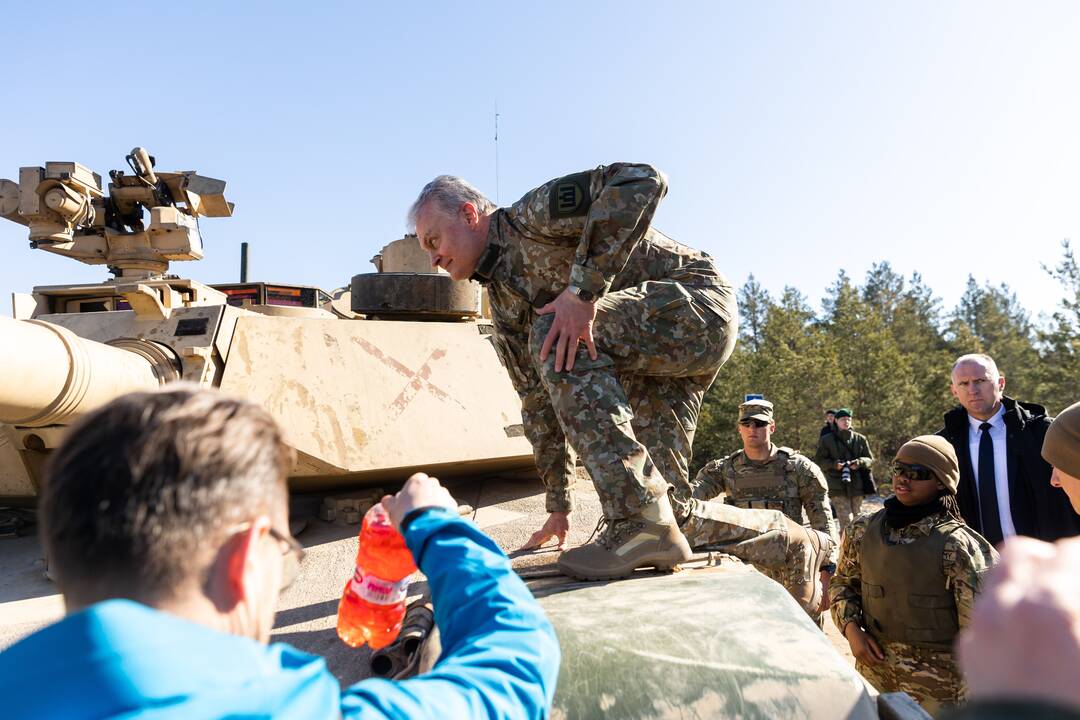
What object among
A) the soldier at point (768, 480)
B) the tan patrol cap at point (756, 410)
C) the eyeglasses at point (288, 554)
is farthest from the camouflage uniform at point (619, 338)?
the tan patrol cap at point (756, 410)

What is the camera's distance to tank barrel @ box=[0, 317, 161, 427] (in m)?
3.71

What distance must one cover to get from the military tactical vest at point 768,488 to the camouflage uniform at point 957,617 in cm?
225

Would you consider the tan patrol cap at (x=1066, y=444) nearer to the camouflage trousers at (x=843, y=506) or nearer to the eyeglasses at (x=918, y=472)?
the eyeglasses at (x=918, y=472)

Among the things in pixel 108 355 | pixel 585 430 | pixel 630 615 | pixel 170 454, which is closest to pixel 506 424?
pixel 108 355

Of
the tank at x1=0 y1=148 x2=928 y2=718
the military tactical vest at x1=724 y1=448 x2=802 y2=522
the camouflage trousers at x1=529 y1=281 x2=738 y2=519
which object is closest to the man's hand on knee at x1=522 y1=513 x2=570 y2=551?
the tank at x1=0 y1=148 x2=928 y2=718

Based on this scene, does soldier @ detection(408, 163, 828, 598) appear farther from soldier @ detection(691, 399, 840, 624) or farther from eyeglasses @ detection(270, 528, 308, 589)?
soldier @ detection(691, 399, 840, 624)

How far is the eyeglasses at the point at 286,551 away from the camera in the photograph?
1.00 metres

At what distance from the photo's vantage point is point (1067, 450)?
2547 mm

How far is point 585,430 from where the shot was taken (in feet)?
9.47

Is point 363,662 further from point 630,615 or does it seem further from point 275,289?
point 275,289

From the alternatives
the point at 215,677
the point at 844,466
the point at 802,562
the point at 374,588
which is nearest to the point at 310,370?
the point at 802,562

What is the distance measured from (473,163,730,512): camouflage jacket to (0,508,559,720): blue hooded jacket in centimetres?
189

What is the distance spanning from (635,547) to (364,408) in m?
3.03

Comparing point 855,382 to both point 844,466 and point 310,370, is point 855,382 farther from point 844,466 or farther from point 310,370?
point 310,370
